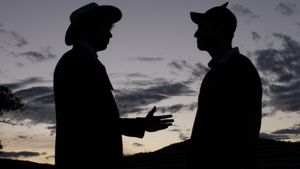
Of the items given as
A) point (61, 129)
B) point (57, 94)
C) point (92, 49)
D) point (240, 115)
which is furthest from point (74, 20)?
point (240, 115)

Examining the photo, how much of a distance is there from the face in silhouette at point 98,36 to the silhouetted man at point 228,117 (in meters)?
1.06

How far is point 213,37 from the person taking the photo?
505 centimetres

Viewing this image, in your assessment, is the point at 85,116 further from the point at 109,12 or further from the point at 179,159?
the point at 179,159

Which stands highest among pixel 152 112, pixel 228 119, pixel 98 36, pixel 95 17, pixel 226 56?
pixel 95 17

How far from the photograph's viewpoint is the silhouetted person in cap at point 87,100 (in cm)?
423

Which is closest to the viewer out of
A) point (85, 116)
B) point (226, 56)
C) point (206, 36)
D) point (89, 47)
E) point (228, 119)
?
point (85, 116)

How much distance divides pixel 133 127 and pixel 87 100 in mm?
788

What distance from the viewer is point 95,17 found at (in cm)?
468

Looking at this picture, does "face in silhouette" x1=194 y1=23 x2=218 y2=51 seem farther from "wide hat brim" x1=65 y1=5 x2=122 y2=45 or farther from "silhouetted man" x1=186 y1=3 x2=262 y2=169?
"wide hat brim" x1=65 y1=5 x2=122 y2=45

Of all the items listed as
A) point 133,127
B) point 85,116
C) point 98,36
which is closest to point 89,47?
point 98,36

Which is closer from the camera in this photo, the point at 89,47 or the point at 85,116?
the point at 85,116

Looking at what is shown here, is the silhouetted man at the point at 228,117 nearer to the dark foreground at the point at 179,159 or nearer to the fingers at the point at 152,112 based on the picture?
the fingers at the point at 152,112

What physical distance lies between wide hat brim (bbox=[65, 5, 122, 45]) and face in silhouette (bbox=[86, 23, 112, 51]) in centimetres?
7

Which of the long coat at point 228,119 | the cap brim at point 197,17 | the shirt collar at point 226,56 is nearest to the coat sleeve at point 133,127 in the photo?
the long coat at point 228,119
